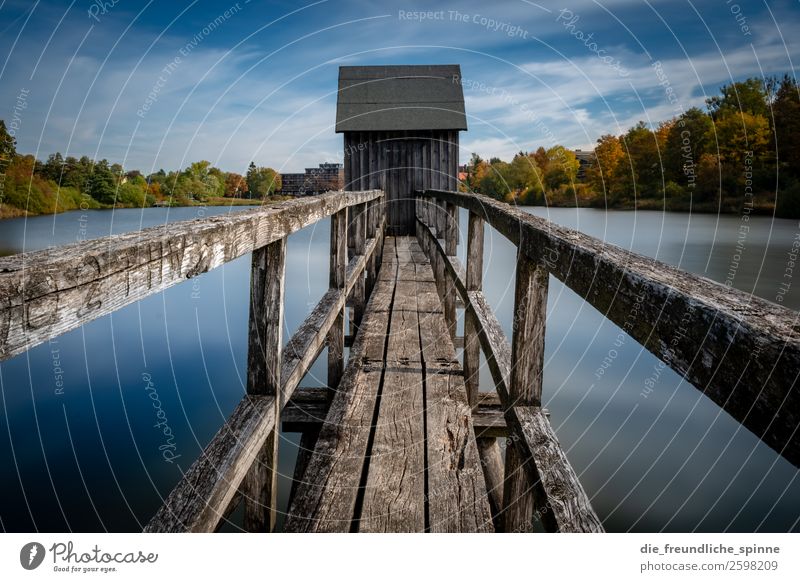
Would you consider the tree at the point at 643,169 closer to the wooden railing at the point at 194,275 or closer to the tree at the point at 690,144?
the tree at the point at 690,144

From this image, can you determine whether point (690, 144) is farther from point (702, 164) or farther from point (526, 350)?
point (526, 350)

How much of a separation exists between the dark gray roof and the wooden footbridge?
409 inches

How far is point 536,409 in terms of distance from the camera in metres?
2.27

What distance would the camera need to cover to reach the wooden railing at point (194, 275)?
77 centimetres

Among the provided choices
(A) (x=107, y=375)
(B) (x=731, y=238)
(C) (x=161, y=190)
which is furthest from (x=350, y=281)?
(B) (x=731, y=238)

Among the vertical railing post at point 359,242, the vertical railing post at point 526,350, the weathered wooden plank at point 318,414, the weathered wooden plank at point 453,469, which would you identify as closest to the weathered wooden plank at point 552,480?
the vertical railing post at point 526,350

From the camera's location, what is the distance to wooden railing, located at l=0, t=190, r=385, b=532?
2.53ft

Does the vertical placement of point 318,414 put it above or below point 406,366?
below

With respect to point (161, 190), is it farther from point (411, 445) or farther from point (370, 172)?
point (411, 445)

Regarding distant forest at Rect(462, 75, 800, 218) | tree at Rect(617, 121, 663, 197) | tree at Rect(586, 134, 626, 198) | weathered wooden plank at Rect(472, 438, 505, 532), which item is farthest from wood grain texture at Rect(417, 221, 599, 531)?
tree at Rect(586, 134, 626, 198)

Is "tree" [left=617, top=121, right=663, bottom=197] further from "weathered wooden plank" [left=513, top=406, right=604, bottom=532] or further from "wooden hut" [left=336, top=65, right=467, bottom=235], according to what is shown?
"weathered wooden plank" [left=513, top=406, right=604, bottom=532]

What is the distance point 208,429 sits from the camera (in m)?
8.77

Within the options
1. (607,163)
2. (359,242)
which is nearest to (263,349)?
(359,242)

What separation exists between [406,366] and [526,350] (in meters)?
1.44
